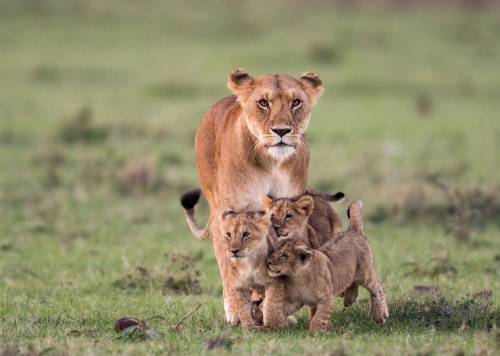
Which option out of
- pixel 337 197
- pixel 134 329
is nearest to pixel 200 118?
pixel 337 197

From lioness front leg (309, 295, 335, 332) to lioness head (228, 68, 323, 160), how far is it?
935mm

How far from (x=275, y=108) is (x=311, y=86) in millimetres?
484

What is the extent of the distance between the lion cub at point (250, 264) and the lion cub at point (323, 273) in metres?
0.11

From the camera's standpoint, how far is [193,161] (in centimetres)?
1423

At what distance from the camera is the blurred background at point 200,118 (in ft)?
31.4

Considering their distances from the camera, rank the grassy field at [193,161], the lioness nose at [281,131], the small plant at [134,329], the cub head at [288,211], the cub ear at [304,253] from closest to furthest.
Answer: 1. the small plant at [134,329]
2. the cub ear at [304,253]
3. the lioness nose at [281,131]
4. the grassy field at [193,161]
5. the cub head at [288,211]

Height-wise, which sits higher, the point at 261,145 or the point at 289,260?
the point at 261,145

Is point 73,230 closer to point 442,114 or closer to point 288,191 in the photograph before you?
point 288,191

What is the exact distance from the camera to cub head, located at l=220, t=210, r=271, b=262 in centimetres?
553

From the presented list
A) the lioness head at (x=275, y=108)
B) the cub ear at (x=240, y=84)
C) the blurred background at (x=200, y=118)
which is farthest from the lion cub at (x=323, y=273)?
the blurred background at (x=200, y=118)

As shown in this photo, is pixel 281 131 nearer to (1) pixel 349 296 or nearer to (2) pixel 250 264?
(2) pixel 250 264

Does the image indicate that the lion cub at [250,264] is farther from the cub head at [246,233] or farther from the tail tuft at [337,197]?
the tail tuft at [337,197]

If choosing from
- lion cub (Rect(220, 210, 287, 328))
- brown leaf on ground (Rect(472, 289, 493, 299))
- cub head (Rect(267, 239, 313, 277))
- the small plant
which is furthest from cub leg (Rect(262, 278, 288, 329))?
brown leaf on ground (Rect(472, 289, 493, 299))

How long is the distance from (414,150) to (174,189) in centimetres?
468
